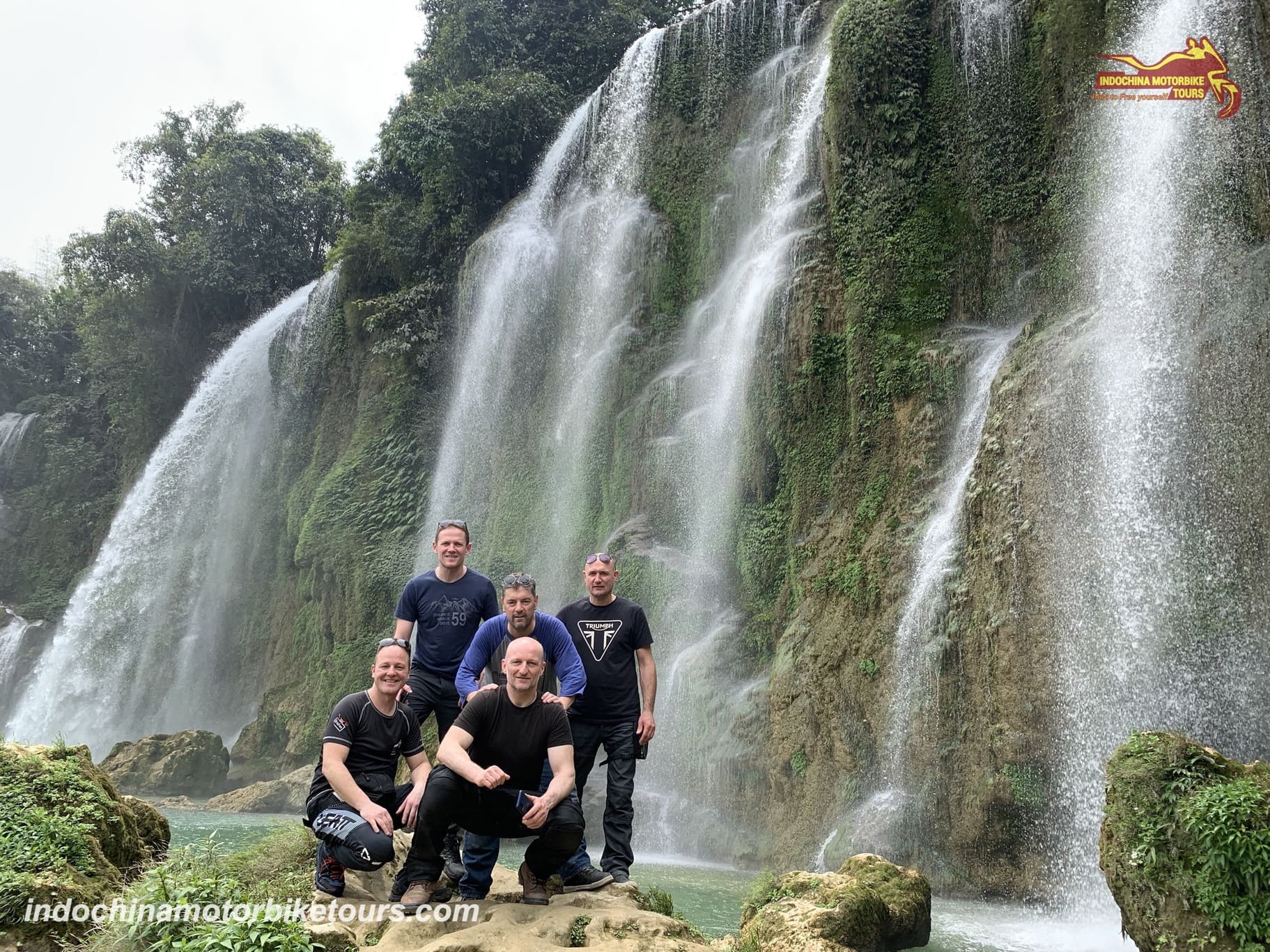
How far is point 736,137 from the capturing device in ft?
61.0

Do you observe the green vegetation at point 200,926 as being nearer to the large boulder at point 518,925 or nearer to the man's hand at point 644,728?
the large boulder at point 518,925

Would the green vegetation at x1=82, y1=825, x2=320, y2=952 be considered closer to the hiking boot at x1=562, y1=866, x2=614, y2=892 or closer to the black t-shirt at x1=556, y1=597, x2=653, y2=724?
the hiking boot at x1=562, y1=866, x2=614, y2=892

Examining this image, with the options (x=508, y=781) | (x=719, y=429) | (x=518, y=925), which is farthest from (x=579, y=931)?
(x=719, y=429)

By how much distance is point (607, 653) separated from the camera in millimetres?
5539

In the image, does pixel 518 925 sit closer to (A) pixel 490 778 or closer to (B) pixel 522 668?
(A) pixel 490 778

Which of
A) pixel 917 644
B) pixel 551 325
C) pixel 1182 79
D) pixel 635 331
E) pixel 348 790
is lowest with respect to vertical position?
pixel 348 790

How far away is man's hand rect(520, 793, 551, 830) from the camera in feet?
14.1

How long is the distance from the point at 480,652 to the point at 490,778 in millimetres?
947

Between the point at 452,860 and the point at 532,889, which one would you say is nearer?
the point at 532,889

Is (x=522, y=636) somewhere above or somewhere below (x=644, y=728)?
above

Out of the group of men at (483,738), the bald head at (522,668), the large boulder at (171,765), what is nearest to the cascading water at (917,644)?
the group of men at (483,738)

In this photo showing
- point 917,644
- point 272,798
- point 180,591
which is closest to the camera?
point 917,644

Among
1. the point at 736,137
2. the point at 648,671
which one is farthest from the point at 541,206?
the point at 648,671

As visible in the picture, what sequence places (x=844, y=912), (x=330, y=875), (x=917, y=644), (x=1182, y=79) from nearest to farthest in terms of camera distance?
(x=330, y=875), (x=844, y=912), (x=917, y=644), (x=1182, y=79)
